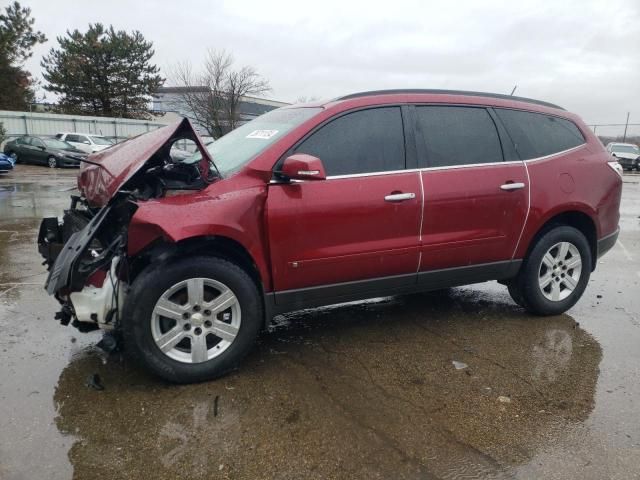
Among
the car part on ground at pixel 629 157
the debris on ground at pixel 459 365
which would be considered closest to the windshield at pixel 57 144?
the debris on ground at pixel 459 365

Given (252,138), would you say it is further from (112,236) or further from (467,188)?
(467,188)

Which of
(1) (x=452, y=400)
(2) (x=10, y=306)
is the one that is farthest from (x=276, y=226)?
(2) (x=10, y=306)

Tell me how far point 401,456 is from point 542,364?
1595 mm

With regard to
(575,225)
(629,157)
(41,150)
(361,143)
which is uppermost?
(41,150)

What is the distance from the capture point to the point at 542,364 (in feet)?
12.1

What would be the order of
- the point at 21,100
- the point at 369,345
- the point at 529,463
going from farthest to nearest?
the point at 21,100
the point at 369,345
the point at 529,463

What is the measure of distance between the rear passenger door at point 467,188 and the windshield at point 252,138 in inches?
37.9

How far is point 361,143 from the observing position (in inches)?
147

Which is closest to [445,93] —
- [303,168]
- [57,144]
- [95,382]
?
[303,168]

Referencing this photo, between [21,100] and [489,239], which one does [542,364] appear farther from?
[21,100]

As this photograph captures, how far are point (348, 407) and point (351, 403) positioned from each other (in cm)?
5

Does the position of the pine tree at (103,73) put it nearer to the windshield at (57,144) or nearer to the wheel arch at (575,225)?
the windshield at (57,144)

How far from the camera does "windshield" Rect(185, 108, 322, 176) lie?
3.59m

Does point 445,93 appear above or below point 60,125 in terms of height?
below
